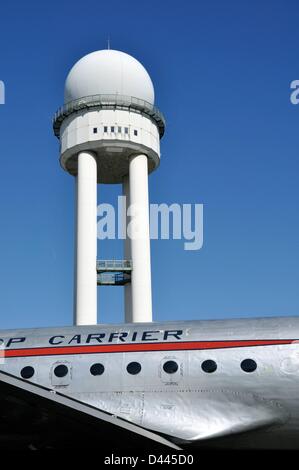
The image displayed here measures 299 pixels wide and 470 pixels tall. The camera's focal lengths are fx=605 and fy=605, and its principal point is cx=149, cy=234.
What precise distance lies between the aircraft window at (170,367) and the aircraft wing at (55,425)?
1880 mm

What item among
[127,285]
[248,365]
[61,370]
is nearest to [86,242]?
[127,285]

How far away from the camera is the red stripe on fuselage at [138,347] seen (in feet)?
55.9

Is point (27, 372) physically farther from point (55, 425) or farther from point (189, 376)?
point (189, 376)

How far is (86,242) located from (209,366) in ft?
104

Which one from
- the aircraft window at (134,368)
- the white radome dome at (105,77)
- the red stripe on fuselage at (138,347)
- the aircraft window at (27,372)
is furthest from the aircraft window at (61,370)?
the white radome dome at (105,77)

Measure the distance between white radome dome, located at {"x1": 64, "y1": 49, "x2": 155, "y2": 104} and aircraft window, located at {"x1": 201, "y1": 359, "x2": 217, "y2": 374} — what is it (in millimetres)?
36698

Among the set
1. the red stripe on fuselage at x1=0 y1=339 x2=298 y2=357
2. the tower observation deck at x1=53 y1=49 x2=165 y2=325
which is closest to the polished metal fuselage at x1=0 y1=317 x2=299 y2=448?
the red stripe on fuselage at x1=0 y1=339 x2=298 y2=357

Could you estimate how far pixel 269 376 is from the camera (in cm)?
1644

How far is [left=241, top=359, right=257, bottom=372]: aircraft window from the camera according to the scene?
16.6 meters

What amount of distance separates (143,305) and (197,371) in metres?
30.7

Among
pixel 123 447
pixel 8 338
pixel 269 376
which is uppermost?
pixel 8 338

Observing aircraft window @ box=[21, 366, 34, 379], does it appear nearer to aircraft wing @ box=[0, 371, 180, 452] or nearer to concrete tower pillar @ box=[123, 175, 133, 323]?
aircraft wing @ box=[0, 371, 180, 452]

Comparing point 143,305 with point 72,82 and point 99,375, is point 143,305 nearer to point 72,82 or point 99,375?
point 72,82

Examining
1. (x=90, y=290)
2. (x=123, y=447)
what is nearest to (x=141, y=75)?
(x=90, y=290)
